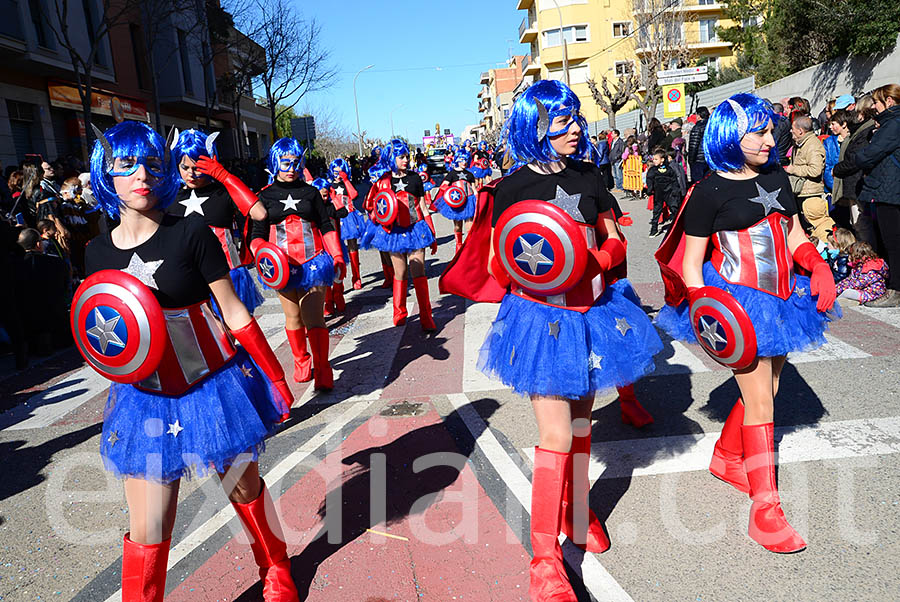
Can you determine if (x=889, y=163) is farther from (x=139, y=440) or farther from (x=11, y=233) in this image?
(x=11, y=233)

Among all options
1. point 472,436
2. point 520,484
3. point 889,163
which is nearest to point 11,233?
point 472,436

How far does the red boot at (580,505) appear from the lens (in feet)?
10.9

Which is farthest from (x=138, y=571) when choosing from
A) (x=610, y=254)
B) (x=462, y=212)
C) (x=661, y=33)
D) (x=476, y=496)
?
(x=661, y=33)

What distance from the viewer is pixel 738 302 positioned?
10.9 feet

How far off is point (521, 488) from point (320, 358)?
257cm

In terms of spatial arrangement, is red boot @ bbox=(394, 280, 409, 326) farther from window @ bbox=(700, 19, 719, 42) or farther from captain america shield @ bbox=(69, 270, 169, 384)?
window @ bbox=(700, 19, 719, 42)

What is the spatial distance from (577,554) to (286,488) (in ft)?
6.19

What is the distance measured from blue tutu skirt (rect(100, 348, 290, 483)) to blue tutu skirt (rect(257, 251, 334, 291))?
3013 mm

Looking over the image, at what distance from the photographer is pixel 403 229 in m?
8.00

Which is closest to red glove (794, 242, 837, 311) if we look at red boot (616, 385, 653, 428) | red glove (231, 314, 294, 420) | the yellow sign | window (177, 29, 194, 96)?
red boot (616, 385, 653, 428)

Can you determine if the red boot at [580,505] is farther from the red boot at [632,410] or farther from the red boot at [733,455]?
the red boot at [632,410]

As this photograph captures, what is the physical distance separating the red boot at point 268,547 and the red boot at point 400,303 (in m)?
4.98

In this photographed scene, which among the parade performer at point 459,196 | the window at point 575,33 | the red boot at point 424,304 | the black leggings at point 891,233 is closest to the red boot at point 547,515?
the red boot at point 424,304

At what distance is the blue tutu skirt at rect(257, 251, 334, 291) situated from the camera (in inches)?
230
